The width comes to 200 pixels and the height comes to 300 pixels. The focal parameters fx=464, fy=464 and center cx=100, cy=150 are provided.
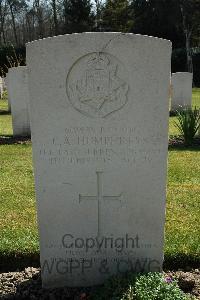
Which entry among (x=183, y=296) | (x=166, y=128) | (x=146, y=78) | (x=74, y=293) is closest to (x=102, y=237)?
(x=74, y=293)

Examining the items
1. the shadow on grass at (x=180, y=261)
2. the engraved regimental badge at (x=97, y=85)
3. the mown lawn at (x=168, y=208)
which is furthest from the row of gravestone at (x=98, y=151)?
the mown lawn at (x=168, y=208)

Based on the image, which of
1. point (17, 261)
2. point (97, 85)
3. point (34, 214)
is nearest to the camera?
point (97, 85)

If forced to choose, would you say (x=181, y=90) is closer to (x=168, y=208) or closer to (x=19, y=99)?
(x=19, y=99)

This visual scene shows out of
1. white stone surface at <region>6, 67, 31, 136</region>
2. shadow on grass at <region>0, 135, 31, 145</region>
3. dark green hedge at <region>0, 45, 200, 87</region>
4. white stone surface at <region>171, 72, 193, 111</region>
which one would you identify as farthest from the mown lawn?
dark green hedge at <region>0, 45, 200, 87</region>

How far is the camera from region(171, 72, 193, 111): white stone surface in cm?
1520

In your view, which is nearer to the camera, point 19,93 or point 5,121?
point 19,93

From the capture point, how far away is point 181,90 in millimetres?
15445

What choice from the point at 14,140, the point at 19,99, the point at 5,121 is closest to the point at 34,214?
the point at 14,140

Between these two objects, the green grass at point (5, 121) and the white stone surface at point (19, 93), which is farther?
the green grass at point (5, 121)

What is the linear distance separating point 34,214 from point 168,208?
154 centimetres

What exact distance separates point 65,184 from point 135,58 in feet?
3.43

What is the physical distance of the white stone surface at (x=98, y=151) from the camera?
320cm

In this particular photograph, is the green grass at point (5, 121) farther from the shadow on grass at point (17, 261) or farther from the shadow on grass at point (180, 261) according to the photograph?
the shadow on grass at point (180, 261)

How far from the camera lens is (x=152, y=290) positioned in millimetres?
3152
